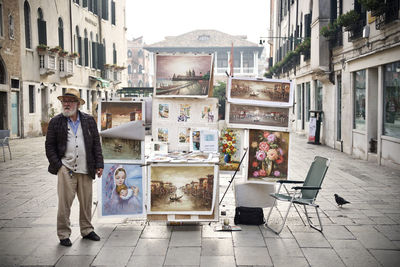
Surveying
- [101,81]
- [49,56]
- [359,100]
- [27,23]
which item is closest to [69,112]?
[359,100]

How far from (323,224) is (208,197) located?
5.31ft

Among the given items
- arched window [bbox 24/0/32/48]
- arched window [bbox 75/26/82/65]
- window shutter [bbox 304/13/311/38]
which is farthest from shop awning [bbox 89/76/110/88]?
window shutter [bbox 304/13/311/38]

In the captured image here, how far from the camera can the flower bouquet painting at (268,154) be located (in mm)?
6328

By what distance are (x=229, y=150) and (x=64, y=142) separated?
2374 millimetres

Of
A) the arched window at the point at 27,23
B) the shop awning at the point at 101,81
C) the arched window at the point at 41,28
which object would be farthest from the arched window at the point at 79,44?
the arched window at the point at 27,23

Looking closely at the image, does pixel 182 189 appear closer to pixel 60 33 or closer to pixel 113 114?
pixel 113 114

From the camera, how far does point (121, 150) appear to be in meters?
6.05

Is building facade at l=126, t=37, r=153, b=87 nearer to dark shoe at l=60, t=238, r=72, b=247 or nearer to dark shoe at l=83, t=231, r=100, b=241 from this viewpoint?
dark shoe at l=83, t=231, r=100, b=241

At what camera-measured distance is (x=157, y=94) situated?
6.26 m

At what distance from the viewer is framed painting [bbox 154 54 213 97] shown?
20.5 feet

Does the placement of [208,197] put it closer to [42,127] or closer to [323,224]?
[323,224]

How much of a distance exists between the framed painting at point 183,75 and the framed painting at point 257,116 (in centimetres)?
49

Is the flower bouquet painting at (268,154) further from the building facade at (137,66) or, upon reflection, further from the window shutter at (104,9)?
the building facade at (137,66)

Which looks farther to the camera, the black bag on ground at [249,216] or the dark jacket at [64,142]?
the black bag on ground at [249,216]
